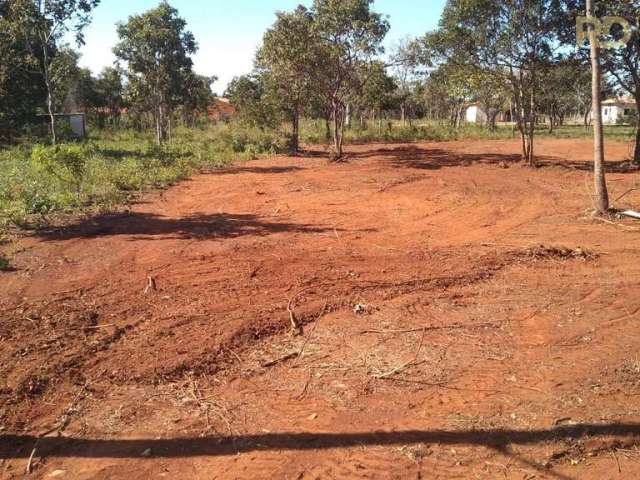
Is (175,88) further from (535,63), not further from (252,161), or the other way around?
(535,63)

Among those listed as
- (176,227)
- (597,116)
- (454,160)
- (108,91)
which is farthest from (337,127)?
(108,91)

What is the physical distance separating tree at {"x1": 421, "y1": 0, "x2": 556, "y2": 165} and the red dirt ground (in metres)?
8.46

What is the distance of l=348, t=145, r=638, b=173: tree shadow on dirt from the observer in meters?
17.0

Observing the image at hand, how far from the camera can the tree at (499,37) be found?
593 inches

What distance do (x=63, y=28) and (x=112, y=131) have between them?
621 inches

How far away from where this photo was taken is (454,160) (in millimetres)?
19125

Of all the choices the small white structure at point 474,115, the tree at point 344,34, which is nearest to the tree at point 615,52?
the tree at point 344,34

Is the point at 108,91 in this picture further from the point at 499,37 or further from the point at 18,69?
the point at 499,37

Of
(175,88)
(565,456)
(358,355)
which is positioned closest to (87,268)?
(358,355)

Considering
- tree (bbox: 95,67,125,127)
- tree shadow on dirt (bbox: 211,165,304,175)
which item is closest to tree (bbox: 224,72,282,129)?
tree shadow on dirt (bbox: 211,165,304,175)

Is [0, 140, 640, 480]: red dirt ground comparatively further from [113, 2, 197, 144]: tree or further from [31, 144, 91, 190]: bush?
[113, 2, 197, 144]: tree

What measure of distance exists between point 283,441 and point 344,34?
16.4m

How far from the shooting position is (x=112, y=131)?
3297cm

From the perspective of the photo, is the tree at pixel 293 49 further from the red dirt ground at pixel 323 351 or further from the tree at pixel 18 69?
the red dirt ground at pixel 323 351
